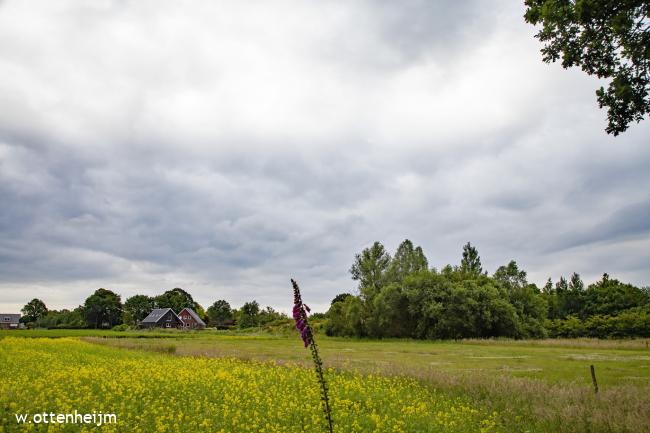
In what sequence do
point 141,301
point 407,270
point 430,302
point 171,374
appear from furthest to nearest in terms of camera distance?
point 141,301 → point 407,270 → point 430,302 → point 171,374

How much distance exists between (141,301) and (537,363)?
5903 inches

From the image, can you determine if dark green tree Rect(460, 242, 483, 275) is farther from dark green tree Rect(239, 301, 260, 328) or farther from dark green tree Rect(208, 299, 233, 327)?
dark green tree Rect(208, 299, 233, 327)

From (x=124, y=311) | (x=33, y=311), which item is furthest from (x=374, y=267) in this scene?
(x=33, y=311)

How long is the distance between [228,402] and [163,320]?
5146 inches

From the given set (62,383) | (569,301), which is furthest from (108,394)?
(569,301)

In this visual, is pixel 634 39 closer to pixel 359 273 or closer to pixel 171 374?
pixel 171 374

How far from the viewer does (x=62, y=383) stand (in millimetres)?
14695

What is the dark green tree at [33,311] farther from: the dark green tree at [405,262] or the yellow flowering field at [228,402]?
the yellow flowering field at [228,402]

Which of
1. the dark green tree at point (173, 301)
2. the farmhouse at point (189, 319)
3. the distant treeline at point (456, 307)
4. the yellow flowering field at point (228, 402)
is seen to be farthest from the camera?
the dark green tree at point (173, 301)

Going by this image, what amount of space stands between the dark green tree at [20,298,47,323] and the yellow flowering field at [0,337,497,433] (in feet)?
629

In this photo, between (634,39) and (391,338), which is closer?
(634,39)

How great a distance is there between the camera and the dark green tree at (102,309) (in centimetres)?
14012

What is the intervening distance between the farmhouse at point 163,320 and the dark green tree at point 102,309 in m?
14.7

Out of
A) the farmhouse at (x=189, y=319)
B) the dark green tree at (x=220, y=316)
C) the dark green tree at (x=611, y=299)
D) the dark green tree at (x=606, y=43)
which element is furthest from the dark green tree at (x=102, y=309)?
the dark green tree at (x=606, y=43)
